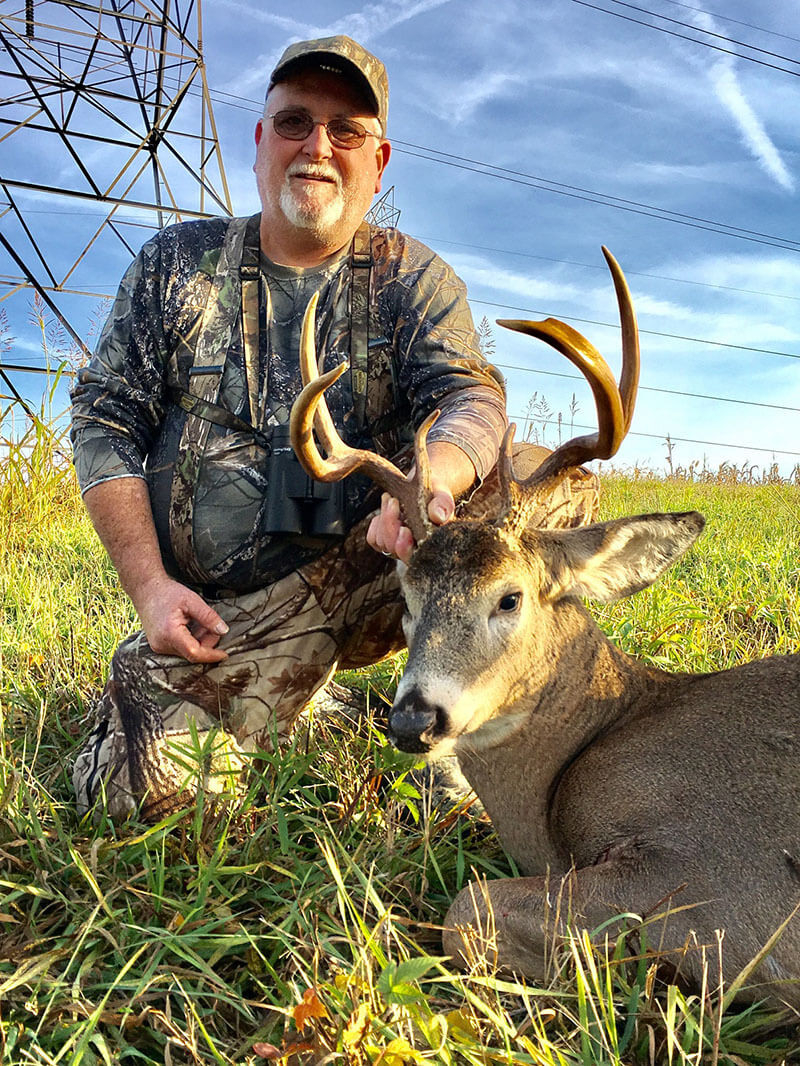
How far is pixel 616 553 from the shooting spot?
3057mm

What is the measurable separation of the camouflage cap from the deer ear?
268cm

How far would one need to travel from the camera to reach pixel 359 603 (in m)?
4.34

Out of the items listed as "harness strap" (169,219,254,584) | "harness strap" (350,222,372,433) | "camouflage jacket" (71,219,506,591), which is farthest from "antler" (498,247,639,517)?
"harness strap" (169,219,254,584)

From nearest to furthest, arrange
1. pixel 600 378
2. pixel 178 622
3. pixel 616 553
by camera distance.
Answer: pixel 600 378 → pixel 616 553 → pixel 178 622

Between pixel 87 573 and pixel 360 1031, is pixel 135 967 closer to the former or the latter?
pixel 360 1031

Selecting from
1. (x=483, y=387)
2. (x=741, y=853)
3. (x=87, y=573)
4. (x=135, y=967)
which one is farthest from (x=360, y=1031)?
(x=87, y=573)

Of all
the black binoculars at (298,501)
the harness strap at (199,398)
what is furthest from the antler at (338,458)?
the harness strap at (199,398)

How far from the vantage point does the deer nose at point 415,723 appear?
2.50 metres

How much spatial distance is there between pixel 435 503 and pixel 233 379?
165 cm

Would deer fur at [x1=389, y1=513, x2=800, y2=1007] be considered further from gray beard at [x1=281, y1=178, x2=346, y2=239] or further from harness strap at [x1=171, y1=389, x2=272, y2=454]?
gray beard at [x1=281, y1=178, x2=346, y2=239]

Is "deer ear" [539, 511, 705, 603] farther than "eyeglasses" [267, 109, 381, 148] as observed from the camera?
No

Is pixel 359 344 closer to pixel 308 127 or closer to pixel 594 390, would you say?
pixel 308 127

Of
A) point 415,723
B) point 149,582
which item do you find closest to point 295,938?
point 415,723

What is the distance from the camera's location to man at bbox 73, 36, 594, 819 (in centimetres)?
405
